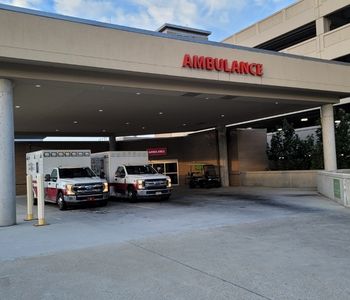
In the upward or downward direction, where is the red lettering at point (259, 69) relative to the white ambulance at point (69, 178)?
upward

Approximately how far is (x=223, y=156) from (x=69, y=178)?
18319mm

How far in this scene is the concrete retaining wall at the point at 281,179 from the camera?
28438 mm

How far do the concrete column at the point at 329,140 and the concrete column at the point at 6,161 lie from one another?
17961 millimetres

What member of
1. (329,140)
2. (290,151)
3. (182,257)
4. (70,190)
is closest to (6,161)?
(70,190)

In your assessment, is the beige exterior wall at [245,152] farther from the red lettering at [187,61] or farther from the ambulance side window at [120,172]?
the red lettering at [187,61]

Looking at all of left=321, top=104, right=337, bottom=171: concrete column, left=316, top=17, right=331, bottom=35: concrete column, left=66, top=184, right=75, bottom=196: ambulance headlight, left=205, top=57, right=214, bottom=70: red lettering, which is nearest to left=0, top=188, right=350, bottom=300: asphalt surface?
left=66, top=184, right=75, bottom=196: ambulance headlight

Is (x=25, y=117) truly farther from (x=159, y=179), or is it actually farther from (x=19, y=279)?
(x=19, y=279)

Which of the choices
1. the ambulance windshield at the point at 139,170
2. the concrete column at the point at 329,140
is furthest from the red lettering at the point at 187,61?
the concrete column at the point at 329,140

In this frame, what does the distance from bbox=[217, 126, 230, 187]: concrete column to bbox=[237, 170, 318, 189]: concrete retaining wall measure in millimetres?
1672

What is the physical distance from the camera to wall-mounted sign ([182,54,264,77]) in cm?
1786

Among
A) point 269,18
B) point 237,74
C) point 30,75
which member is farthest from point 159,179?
point 269,18

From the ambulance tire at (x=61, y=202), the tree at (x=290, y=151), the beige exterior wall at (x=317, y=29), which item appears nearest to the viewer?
the ambulance tire at (x=61, y=202)

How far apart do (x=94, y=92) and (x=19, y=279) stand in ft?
42.2

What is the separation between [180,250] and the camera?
9.60 meters
